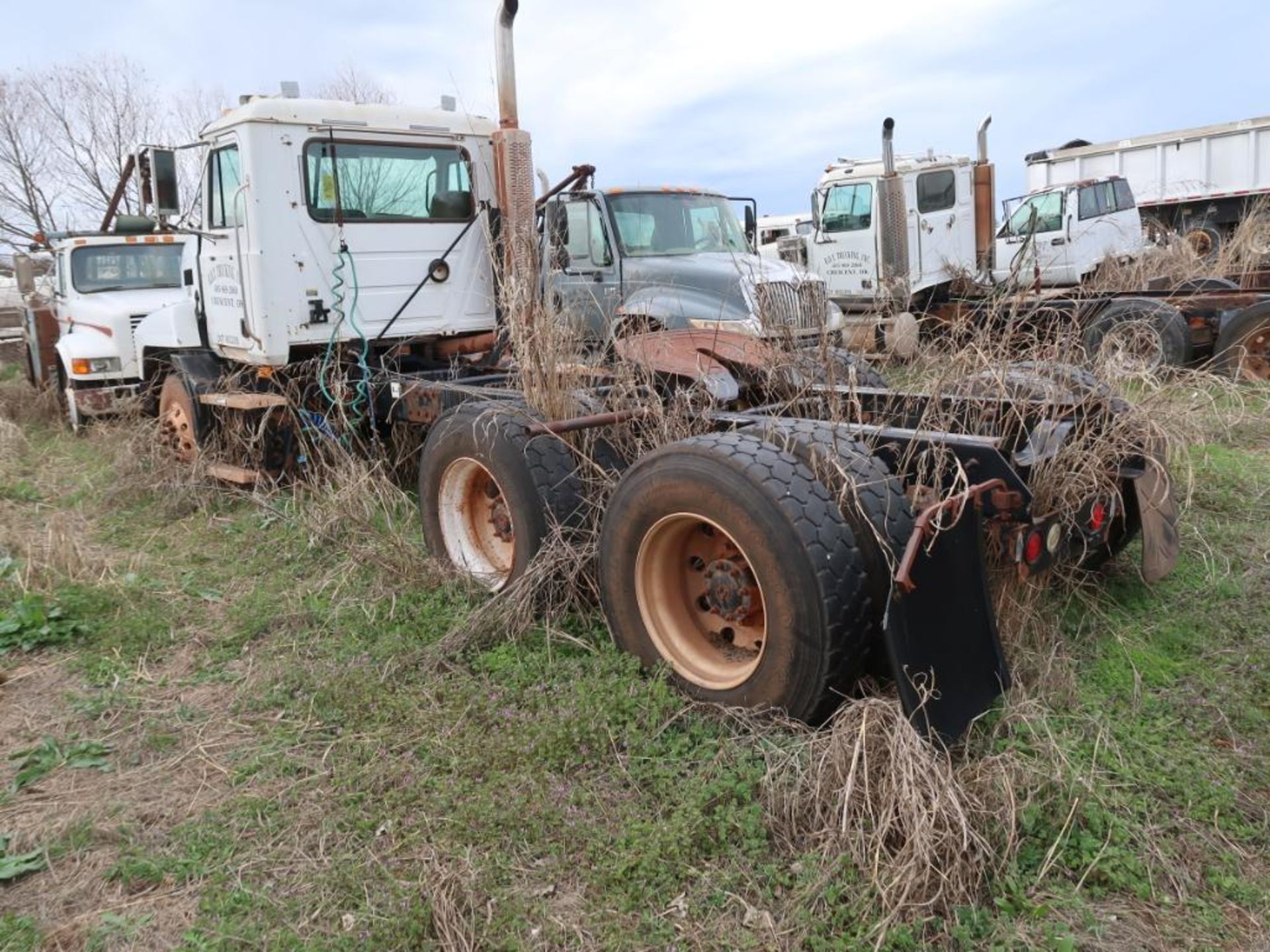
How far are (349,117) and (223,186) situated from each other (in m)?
0.97

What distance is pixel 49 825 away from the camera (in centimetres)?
301

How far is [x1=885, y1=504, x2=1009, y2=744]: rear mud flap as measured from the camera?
280 centimetres

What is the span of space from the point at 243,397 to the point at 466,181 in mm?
2138

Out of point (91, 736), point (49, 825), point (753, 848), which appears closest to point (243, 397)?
point (91, 736)

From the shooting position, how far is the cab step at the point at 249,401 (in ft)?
20.2

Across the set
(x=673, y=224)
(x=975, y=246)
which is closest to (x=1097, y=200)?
(x=975, y=246)

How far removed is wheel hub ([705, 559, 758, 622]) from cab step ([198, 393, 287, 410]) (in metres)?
3.77

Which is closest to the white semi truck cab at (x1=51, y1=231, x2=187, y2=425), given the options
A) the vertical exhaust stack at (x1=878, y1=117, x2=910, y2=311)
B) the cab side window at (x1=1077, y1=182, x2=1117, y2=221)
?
the vertical exhaust stack at (x1=878, y1=117, x2=910, y2=311)

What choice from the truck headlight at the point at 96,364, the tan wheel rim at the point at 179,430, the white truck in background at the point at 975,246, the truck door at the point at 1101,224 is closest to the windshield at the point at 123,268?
the truck headlight at the point at 96,364

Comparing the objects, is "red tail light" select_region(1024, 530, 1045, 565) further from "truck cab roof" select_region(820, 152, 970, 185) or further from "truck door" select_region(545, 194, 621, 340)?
"truck cab roof" select_region(820, 152, 970, 185)

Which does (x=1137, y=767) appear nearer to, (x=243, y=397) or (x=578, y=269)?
Answer: (x=243, y=397)

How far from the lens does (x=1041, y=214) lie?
16406mm

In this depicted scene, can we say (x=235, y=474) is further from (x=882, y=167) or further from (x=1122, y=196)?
(x=1122, y=196)

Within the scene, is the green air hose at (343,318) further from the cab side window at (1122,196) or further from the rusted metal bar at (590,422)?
the cab side window at (1122,196)
